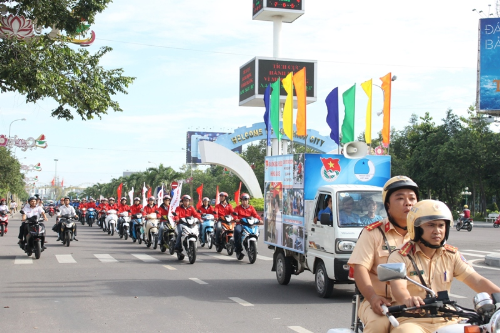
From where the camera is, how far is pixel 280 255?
12.5 m

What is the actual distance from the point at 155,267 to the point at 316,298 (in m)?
6.07

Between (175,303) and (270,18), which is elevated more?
(270,18)

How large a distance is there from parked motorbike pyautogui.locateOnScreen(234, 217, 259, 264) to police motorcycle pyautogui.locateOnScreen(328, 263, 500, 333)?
12.9m

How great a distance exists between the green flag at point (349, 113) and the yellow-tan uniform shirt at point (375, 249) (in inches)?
544

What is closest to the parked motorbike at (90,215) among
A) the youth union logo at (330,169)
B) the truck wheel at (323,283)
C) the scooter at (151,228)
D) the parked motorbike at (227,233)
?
the scooter at (151,228)

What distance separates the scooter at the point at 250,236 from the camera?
1677 cm

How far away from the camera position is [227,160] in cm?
4891

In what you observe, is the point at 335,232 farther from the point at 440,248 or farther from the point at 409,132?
the point at 409,132

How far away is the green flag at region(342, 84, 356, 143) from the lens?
18.5 metres

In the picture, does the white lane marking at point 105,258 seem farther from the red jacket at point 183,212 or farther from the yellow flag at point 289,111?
the yellow flag at point 289,111

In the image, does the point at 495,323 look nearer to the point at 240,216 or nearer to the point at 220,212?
the point at 240,216

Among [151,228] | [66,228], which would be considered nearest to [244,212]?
[151,228]

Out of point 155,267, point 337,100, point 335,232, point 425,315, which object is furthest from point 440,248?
point 337,100

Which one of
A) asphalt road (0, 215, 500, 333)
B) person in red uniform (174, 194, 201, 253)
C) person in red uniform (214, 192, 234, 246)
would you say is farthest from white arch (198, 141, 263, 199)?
asphalt road (0, 215, 500, 333)
